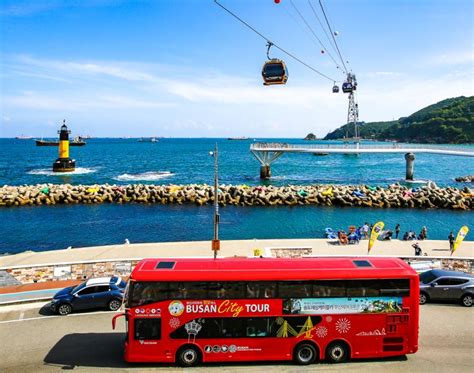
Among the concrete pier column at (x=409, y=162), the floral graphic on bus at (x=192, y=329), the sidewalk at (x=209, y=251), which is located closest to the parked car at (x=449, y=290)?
the sidewalk at (x=209, y=251)

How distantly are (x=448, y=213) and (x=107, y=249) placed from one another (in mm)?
38493

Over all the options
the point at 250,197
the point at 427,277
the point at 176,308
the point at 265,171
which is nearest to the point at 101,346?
the point at 176,308

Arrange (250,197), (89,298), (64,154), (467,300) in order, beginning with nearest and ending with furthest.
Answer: (89,298), (467,300), (250,197), (64,154)

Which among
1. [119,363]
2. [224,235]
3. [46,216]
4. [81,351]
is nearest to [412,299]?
[119,363]

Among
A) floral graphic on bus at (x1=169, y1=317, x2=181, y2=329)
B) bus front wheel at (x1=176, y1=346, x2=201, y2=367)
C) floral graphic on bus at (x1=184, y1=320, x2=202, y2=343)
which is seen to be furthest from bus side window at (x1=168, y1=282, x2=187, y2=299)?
bus front wheel at (x1=176, y1=346, x2=201, y2=367)

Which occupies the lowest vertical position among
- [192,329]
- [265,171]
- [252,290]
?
[192,329]

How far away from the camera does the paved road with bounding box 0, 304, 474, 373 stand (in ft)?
41.4

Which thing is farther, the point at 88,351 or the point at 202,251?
the point at 202,251

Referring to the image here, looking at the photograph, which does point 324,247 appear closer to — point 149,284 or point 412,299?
point 412,299

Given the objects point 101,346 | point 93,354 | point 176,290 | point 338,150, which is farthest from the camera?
point 338,150

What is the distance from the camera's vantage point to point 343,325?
1288 cm

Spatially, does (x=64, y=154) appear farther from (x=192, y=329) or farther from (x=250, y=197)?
(x=192, y=329)

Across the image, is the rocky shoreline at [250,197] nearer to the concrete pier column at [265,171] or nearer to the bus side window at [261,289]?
the concrete pier column at [265,171]

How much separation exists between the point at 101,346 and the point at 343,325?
750 cm
